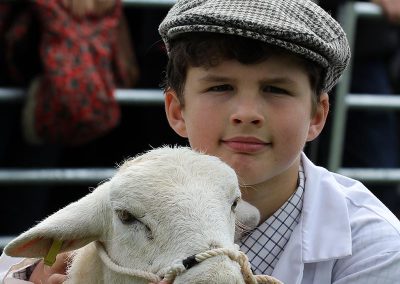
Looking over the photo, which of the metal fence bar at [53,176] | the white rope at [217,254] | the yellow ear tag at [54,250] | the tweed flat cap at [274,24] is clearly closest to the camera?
the white rope at [217,254]

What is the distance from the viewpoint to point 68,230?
107 inches

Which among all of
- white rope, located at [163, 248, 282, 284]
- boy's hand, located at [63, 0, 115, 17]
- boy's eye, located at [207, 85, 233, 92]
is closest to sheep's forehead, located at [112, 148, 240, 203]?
white rope, located at [163, 248, 282, 284]

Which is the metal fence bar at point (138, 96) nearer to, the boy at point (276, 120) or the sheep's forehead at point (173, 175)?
the boy at point (276, 120)

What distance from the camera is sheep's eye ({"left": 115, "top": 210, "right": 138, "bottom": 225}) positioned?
2.67m

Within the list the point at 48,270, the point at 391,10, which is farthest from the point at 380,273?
the point at 391,10

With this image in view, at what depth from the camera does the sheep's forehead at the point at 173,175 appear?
2.63 meters

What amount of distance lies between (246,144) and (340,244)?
42cm

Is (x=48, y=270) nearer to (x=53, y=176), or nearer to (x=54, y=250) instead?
(x=54, y=250)

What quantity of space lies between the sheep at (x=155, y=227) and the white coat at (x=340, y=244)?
0.41 meters

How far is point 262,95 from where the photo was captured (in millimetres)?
3084

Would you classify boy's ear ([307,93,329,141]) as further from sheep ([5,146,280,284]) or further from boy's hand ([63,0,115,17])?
boy's hand ([63,0,115,17])

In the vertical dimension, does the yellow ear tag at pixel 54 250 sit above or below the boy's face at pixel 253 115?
below

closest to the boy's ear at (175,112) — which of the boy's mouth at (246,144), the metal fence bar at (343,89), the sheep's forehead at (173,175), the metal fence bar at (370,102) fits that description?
the boy's mouth at (246,144)

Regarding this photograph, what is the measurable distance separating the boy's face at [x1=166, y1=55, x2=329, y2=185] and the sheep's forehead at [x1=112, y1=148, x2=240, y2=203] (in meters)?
0.29
